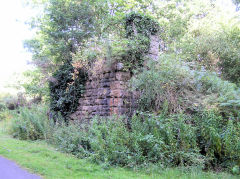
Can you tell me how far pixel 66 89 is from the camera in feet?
33.1

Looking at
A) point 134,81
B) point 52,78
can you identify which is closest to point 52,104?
point 52,78

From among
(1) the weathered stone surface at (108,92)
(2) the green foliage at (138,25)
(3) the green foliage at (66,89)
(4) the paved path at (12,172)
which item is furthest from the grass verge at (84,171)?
(2) the green foliage at (138,25)

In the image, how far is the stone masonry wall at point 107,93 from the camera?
8.00 m

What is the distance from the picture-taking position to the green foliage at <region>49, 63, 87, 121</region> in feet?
31.9

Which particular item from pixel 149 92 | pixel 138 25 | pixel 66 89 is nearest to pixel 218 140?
pixel 149 92

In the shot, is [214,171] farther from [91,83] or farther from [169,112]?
[91,83]

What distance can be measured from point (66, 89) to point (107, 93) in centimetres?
260

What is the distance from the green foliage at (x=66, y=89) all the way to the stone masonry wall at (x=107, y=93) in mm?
493

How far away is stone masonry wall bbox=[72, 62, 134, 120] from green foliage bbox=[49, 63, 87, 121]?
1.62ft

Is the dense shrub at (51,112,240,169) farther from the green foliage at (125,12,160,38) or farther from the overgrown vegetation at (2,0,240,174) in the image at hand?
the green foliage at (125,12,160,38)

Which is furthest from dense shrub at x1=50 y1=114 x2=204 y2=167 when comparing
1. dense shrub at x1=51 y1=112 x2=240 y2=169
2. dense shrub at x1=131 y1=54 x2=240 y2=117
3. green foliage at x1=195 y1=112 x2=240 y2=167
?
dense shrub at x1=131 y1=54 x2=240 y2=117

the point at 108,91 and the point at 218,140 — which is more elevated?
the point at 108,91

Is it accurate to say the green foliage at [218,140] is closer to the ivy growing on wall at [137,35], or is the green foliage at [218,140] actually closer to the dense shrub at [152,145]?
the dense shrub at [152,145]

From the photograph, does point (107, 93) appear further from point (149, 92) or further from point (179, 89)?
point (179, 89)
